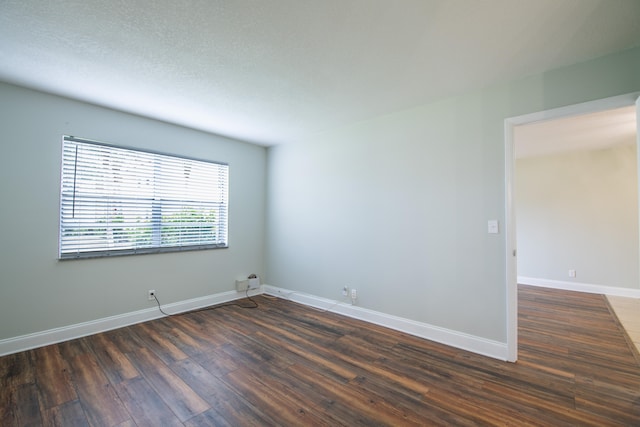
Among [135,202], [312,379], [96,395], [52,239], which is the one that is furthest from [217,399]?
[135,202]

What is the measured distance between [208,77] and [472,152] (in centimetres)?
254

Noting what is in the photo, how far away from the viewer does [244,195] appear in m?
4.40

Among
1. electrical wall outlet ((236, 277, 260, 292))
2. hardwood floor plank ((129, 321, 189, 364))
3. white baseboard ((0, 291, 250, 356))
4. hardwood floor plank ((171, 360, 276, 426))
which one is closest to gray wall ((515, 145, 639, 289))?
electrical wall outlet ((236, 277, 260, 292))

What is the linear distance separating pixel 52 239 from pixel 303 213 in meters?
2.82

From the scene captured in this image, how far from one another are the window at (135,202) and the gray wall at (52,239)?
103mm

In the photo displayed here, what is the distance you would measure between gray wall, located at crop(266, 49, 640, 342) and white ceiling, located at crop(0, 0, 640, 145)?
233 millimetres

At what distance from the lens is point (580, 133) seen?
3744mm

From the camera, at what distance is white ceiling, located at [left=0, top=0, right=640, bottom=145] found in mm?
1604

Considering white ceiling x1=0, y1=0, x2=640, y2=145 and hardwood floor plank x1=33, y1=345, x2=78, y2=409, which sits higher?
white ceiling x1=0, y1=0, x2=640, y2=145

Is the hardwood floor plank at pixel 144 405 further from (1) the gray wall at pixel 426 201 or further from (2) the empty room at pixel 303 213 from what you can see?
(1) the gray wall at pixel 426 201

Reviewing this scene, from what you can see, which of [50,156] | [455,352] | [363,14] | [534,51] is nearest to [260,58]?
[363,14]

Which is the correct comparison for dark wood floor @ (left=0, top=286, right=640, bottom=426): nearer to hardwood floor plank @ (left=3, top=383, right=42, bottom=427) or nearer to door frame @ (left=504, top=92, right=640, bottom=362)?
hardwood floor plank @ (left=3, top=383, right=42, bottom=427)

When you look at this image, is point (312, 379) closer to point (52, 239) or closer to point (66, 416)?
point (66, 416)

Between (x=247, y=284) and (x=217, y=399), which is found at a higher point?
(x=247, y=284)
